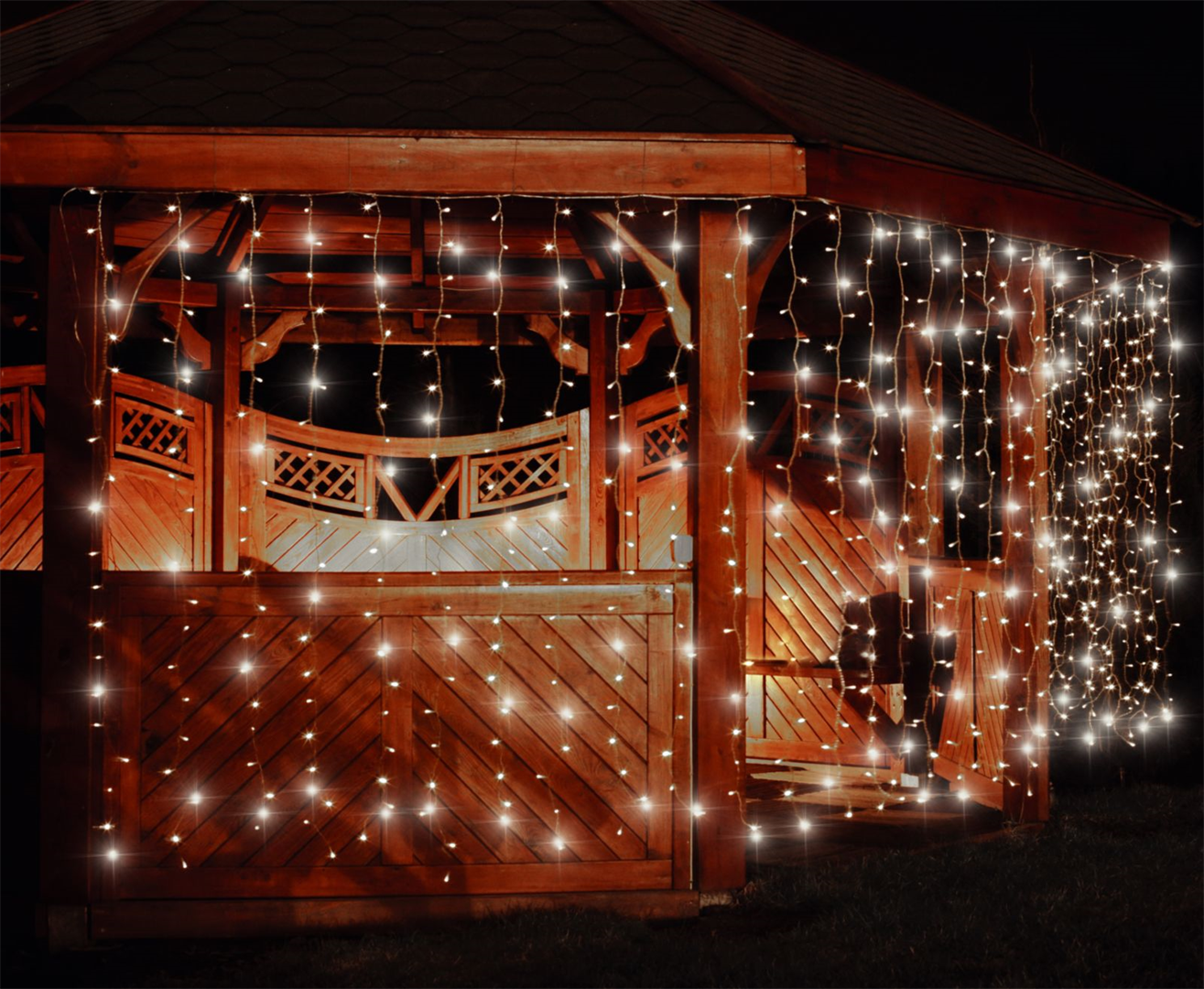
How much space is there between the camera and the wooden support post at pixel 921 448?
812cm

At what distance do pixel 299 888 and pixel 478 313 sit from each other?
5.07m

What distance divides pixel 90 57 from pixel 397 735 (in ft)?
9.96

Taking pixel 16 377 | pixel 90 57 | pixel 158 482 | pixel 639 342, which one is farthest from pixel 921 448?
pixel 16 377

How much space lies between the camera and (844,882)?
5.37 m

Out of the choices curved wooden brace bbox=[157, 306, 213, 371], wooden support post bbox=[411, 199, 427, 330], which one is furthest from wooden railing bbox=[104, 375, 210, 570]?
wooden support post bbox=[411, 199, 427, 330]

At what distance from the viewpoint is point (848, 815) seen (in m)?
6.70

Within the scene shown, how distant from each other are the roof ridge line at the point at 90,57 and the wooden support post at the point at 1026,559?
169 inches

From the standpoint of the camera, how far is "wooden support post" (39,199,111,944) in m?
4.82

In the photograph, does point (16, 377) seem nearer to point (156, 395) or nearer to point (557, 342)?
point (156, 395)

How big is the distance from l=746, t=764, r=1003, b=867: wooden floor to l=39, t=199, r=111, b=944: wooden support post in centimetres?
294

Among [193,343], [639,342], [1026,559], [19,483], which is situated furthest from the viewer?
[639,342]

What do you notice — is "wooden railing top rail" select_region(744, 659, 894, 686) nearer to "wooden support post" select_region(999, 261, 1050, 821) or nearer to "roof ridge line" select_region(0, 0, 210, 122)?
"wooden support post" select_region(999, 261, 1050, 821)

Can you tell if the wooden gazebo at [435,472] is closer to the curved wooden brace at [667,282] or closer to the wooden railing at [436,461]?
the curved wooden brace at [667,282]

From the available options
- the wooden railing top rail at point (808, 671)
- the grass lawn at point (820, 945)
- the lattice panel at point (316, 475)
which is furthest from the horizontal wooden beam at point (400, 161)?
the lattice panel at point (316, 475)
